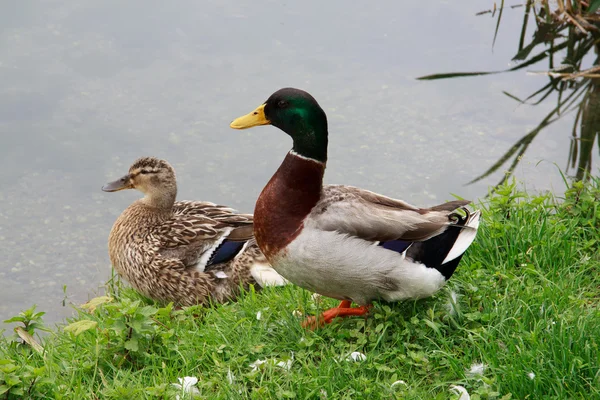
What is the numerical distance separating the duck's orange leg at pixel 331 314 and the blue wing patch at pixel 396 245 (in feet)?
1.21

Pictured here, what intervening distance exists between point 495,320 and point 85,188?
3668 millimetres

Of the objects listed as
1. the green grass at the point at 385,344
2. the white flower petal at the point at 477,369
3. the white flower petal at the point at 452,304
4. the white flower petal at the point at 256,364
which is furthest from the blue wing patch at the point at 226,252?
the white flower petal at the point at 477,369

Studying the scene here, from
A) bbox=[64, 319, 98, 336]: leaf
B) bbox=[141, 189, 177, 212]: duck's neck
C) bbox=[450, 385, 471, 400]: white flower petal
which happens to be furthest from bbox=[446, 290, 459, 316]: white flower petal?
bbox=[141, 189, 177, 212]: duck's neck

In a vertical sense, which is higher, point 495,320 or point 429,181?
point 495,320

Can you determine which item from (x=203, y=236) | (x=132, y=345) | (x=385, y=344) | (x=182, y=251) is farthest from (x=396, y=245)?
(x=182, y=251)

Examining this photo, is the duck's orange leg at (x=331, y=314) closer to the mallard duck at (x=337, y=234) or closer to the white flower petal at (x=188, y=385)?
the mallard duck at (x=337, y=234)

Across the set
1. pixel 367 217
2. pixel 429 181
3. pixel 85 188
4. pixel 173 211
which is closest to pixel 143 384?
pixel 367 217

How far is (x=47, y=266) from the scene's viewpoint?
5262 mm

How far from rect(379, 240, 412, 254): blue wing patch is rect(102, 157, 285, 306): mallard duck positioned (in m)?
1.30

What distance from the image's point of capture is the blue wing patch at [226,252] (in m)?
4.68

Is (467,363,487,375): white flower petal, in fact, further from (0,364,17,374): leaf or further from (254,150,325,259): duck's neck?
(0,364,17,374): leaf

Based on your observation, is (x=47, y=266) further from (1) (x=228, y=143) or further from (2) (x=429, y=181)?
(2) (x=429, y=181)

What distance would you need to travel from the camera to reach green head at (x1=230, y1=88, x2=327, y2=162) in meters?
3.36

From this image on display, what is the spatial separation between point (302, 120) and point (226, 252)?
1540 mm
